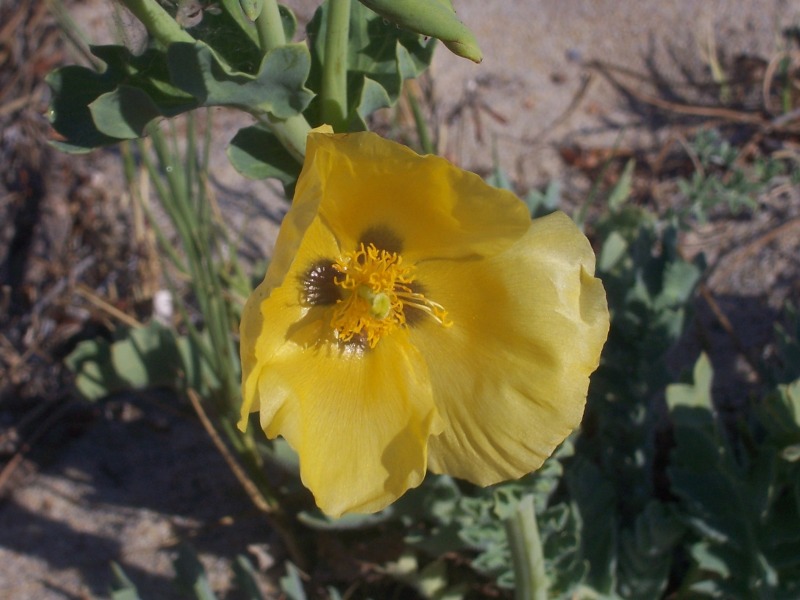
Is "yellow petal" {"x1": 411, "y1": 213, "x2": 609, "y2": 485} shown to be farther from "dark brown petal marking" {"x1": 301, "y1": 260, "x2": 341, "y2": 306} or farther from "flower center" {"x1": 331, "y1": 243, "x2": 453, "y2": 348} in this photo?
"dark brown petal marking" {"x1": 301, "y1": 260, "x2": 341, "y2": 306}

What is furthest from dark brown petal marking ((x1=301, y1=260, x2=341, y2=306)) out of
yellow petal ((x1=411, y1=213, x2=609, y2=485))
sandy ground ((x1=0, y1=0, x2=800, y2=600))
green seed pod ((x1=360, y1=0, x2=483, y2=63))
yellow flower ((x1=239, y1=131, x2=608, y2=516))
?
sandy ground ((x1=0, y1=0, x2=800, y2=600))

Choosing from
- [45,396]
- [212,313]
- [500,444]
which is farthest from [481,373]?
[45,396]

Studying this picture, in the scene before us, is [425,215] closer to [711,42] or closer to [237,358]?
[237,358]

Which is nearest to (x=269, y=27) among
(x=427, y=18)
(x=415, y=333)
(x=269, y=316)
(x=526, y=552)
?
(x=427, y=18)

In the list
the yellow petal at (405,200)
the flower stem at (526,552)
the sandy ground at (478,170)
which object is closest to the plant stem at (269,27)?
the yellow petal at (405,200)

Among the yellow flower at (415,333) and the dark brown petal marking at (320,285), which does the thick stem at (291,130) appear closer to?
the yellow flower at (415,333)

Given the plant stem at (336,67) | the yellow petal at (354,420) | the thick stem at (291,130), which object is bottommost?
the yellow petal at (354,420)

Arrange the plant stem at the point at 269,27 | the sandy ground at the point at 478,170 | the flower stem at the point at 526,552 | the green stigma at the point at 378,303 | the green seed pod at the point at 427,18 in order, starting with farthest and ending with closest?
1. the sandy ground at the point at 478,170
2. the flower stem at the point at 526,552
3. the green stigma at the point at 378,303
4. the plant stem at the point at 269,27
5. the green seed pod at the point at 427,18
